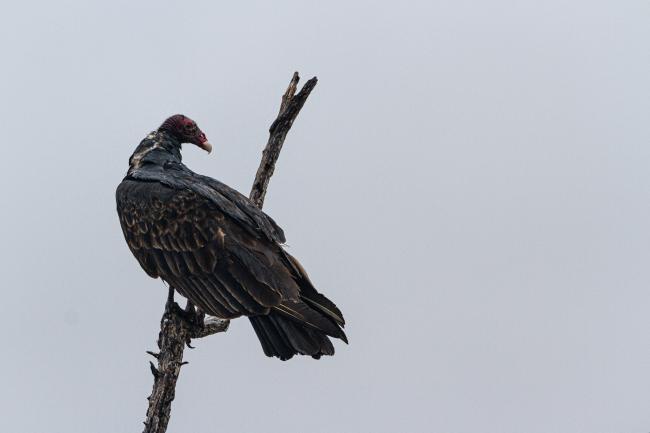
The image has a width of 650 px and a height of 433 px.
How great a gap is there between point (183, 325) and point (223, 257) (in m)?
0.64

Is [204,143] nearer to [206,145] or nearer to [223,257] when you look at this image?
[206,145]

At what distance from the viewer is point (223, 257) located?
26.2ft

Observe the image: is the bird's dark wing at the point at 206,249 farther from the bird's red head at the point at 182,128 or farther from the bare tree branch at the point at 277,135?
the bird's red head at the point at 182,128

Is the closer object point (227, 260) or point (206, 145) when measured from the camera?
point (227, 260)

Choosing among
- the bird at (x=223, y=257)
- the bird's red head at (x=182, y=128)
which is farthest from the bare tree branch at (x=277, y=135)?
the bird's red head at (x=182, y=128)

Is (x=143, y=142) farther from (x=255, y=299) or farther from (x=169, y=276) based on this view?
(x=255, y=299)

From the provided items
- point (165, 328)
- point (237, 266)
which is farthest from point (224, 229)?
point (165, 328)

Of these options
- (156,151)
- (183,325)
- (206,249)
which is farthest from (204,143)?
(183,325)

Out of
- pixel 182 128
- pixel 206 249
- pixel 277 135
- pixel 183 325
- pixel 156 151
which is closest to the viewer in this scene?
pixel 183 325

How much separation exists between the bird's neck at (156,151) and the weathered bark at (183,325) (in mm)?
1156

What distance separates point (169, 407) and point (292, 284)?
137cm

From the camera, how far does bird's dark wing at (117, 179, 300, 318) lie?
7711mm

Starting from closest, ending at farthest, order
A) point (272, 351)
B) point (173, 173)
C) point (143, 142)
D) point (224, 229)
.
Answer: point (272, 351), point (224, 229), point (173, 173), point (143, 142)

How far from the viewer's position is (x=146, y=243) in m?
8.45
